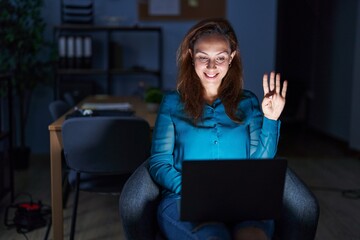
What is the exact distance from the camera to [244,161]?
1.48m

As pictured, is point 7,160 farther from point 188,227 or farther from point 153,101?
point 188,227

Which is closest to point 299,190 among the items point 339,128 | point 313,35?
point 339,128

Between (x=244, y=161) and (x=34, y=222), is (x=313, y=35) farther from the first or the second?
(x=244, y=161)

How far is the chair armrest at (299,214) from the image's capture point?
175 cm

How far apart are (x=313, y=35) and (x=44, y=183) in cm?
458

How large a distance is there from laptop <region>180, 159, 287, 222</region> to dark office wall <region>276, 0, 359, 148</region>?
4389 millimetres

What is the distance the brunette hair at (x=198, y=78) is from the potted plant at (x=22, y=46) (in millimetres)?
2866

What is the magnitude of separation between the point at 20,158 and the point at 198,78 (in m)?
3.10

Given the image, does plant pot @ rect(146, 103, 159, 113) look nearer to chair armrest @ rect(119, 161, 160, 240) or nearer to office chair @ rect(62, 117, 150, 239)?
office chair @ rect(62, 117, 150, 239)

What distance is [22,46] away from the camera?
4492 millimetres

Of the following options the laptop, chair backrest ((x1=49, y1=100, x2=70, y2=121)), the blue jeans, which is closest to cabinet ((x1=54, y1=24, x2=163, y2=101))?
chair backrest ((x1=49, y1=100, x2=70, y2=121))

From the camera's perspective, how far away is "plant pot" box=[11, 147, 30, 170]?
179 inches

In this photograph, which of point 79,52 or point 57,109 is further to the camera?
point 79,52

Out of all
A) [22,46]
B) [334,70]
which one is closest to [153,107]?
[22,46]
